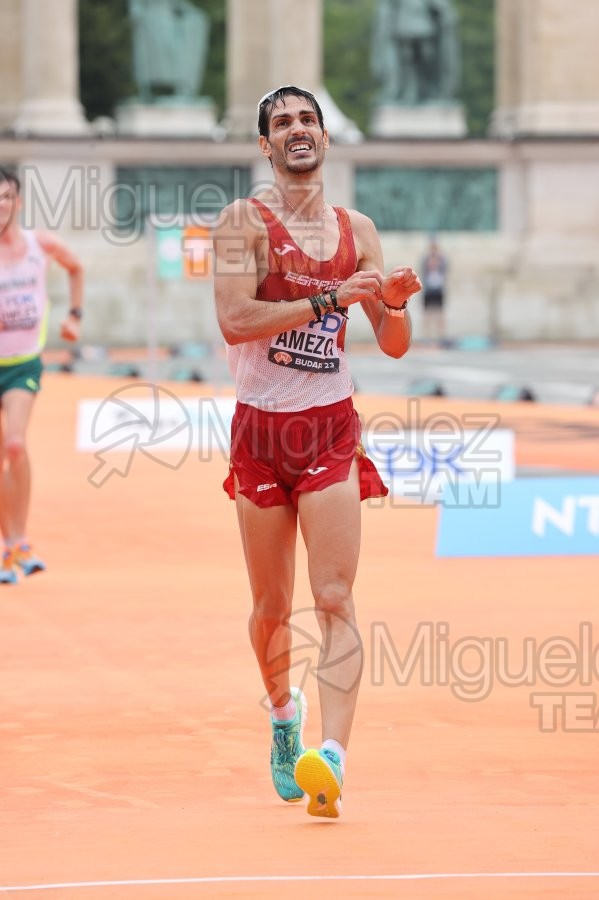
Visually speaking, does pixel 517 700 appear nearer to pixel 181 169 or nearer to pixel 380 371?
pixel 380 371

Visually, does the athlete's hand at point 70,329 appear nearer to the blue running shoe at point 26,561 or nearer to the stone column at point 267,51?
the blue running shoe at point 26,561

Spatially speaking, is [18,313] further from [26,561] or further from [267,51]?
[267,51]

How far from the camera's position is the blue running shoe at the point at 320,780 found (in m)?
5.75

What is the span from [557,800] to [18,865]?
1.70 m

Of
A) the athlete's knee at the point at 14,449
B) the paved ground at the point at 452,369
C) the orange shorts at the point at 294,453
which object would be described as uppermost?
the orange shorts at the point at 294,453

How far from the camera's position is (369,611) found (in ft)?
33.0

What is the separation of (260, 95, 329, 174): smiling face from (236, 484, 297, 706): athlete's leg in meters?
Answer: 0.99

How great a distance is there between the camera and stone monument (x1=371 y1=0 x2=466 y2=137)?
1428 inches

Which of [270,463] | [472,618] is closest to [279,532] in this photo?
[270,463]

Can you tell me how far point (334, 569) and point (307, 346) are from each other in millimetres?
663

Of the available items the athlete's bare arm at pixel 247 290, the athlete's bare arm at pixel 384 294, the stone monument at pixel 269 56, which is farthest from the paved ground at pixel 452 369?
the athlete's bare arm at pixel 247 290

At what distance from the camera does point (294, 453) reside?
617 centimetres

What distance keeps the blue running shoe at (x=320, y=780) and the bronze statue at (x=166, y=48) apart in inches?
1217

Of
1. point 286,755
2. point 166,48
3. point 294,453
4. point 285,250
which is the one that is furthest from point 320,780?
point 166,48
